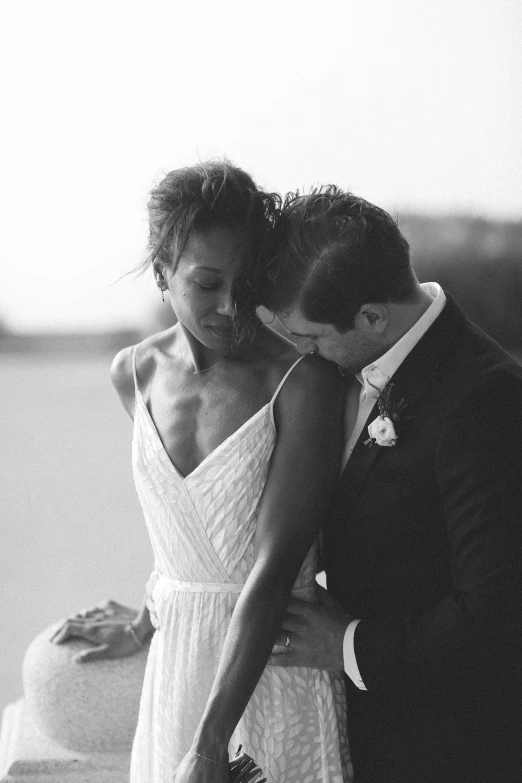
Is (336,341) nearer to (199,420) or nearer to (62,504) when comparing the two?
(199,420)

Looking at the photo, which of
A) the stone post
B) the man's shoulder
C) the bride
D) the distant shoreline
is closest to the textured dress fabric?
the bride

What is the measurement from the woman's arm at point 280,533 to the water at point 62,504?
2.31 metres

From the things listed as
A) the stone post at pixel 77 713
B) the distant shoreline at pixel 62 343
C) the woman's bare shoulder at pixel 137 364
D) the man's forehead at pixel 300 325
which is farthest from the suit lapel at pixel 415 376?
the distant shoreline at pixel 62 343

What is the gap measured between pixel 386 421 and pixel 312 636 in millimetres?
411

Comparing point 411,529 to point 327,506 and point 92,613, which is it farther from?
point 92,613

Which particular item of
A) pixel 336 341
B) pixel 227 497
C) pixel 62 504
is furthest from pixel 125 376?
pixel 62 504

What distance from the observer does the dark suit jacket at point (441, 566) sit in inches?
54.3

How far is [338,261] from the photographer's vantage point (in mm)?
1485

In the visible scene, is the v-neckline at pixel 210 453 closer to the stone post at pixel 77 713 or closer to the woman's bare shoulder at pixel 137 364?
the woman's bare shoulder at pixel 137 364

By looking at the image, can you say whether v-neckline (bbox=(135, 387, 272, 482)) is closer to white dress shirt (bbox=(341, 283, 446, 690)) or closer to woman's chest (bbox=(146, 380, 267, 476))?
woman's chest (bbox=(146, 380, 267, 476))

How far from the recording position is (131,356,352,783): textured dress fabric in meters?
1.63

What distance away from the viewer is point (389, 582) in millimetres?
1555

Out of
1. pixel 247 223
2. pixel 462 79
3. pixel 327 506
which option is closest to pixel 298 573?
pixel 327 506

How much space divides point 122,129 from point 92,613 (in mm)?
2031
